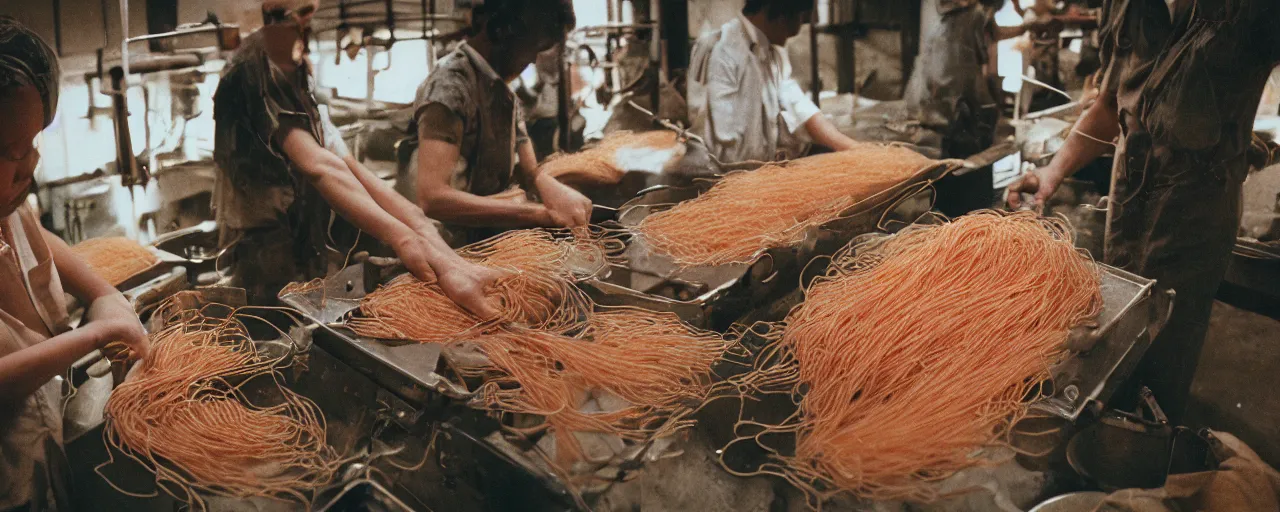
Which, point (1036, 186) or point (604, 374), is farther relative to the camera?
point (1036, 186)

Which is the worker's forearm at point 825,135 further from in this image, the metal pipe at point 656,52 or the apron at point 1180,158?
the apron at point 1180,158

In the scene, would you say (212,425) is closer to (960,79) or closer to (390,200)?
(390,200)

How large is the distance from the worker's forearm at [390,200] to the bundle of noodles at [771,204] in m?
0.78

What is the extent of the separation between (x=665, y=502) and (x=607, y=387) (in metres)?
0.33

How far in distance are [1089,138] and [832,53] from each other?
114cm

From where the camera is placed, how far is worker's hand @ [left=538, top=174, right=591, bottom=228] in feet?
8.88

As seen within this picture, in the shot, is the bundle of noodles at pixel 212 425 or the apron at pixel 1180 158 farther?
the apron at pixel 1180 158

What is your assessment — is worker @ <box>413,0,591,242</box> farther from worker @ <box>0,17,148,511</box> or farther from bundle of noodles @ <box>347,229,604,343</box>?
worker @ <box>0,17,148,511</box>

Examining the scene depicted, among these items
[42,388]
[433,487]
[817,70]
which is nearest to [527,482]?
[433,487]

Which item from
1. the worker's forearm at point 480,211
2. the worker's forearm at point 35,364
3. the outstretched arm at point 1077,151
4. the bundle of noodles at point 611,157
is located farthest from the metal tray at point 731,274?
the worker's forearm at point 35,364

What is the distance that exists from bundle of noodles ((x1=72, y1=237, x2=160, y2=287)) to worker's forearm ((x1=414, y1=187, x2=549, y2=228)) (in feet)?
2.19

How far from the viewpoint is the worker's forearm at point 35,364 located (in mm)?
1527

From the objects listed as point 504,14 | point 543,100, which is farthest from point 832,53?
point 504,14

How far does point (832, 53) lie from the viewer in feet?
10.7
